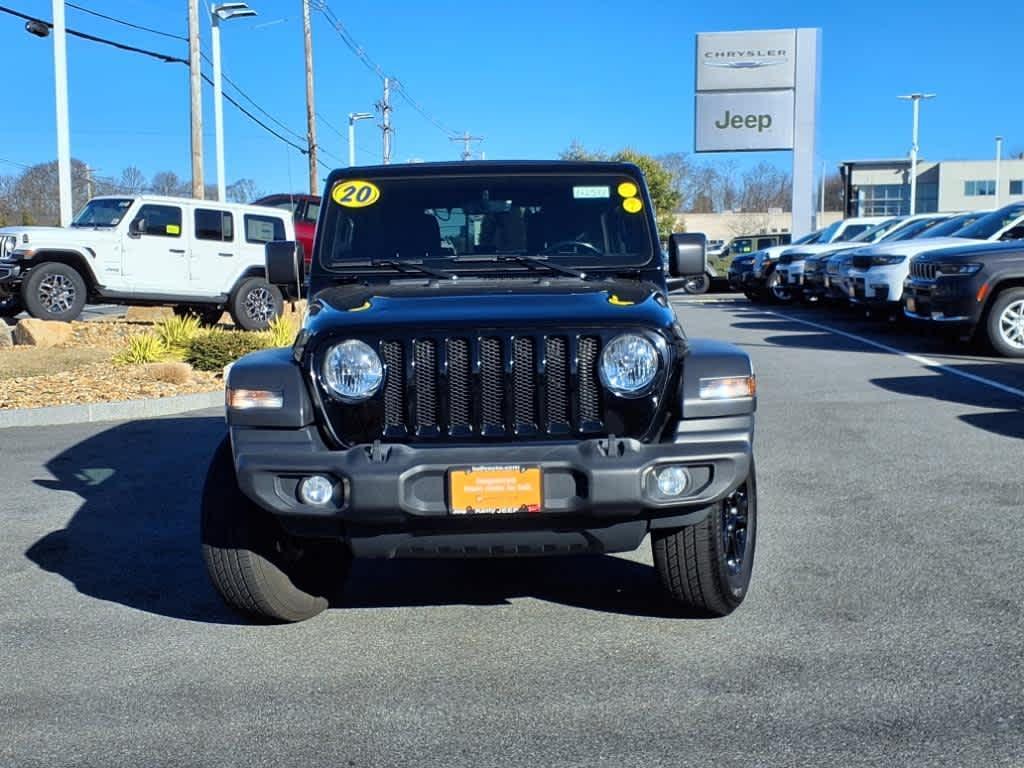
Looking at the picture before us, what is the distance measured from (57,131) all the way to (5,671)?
19518mm

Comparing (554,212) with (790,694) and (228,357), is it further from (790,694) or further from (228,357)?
(228,357)

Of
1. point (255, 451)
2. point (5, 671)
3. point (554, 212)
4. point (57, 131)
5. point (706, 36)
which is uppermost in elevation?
point (706, 36)

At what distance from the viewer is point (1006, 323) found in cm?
1343

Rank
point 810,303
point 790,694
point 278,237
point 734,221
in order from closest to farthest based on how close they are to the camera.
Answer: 1. point 790,694
2. point 278,237
3. point 810,303
4. point 734,221

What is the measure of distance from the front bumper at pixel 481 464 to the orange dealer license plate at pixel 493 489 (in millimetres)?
28

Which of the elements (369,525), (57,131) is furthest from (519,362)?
(57,131)

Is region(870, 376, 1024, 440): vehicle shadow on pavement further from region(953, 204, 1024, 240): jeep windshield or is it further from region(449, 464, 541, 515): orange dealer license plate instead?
region(449, 464, 541, 515): orange dealer license plate

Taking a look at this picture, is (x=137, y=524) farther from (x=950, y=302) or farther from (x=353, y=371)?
(x=950, y=302)

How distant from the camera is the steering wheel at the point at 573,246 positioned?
18.4 feet

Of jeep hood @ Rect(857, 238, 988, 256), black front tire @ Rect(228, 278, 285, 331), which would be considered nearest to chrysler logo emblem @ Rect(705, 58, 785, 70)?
jeep hood @ Rect(857, 238, 988, 256)

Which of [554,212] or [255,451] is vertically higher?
[554,212]

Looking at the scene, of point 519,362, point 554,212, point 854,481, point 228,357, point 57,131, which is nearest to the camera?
point 519,362

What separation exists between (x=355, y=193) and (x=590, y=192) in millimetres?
1176

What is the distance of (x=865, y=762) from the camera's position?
3.41 meters
